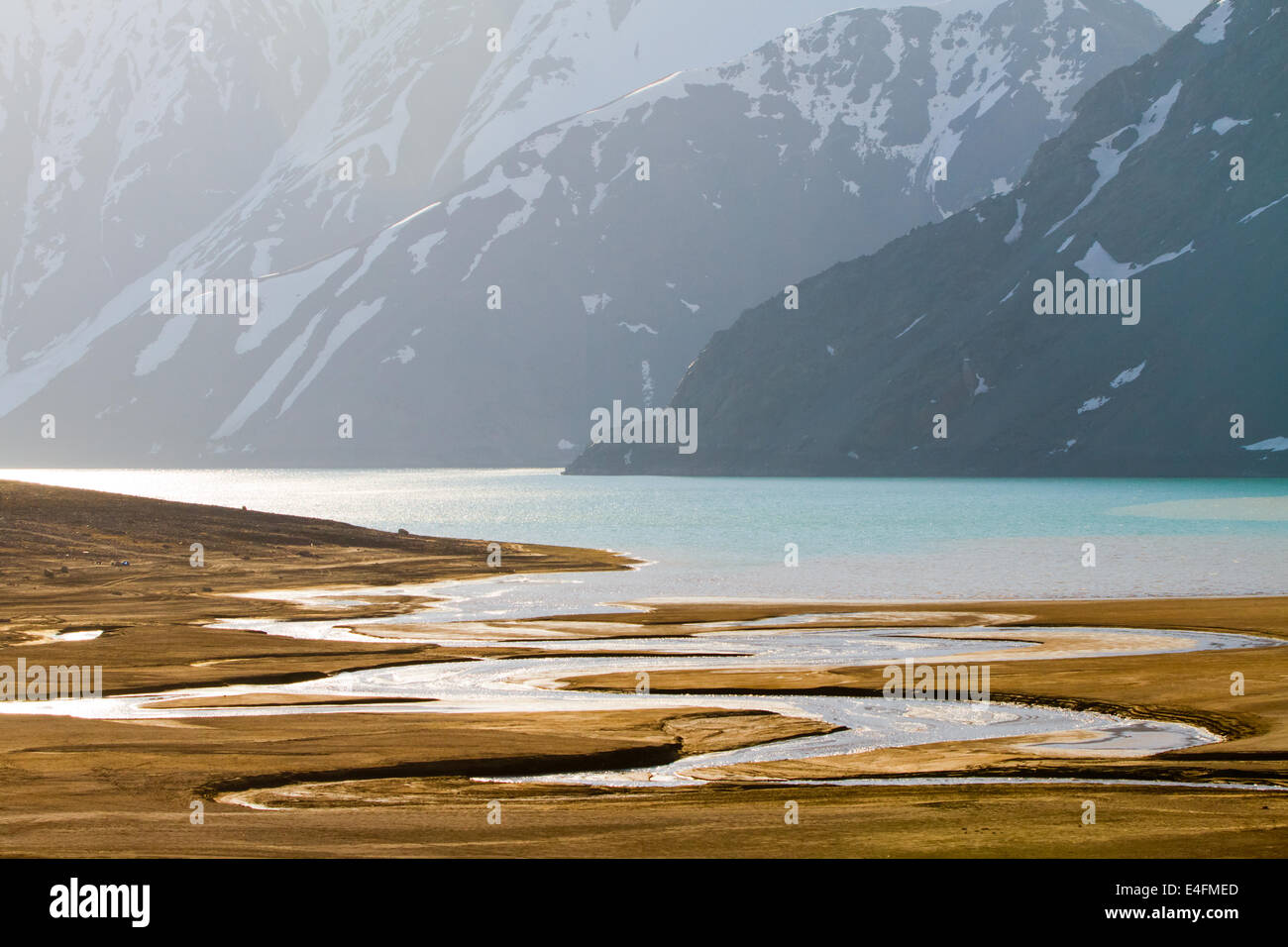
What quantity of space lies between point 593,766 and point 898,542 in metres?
87.4

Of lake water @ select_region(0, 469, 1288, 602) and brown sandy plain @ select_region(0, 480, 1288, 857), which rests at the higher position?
lake water @ select_region(0, 469, 1288, 602)

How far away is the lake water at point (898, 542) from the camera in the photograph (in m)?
76.3

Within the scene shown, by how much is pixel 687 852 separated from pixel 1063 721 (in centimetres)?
1631

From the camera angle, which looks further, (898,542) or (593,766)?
(898,542)

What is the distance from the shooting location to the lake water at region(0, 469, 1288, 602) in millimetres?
76312

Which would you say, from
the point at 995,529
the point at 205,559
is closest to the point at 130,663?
the point at 205,559

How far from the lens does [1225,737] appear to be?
100 ft

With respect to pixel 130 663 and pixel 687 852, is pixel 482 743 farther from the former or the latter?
pixel 130 663

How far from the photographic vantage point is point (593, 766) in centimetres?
2889

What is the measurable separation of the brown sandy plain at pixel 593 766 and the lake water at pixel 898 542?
17.6 m

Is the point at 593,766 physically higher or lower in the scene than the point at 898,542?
lower

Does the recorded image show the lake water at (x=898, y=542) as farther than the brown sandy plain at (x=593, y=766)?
Yes

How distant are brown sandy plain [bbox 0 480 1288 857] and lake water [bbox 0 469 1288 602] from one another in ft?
57.6
